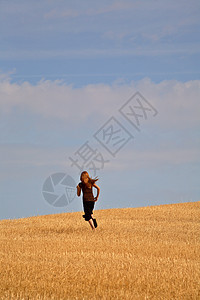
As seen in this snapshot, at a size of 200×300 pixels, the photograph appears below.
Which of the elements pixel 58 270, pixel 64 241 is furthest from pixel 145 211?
pixel 58 270

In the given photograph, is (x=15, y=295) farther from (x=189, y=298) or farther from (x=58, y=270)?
(x=189, y=298)

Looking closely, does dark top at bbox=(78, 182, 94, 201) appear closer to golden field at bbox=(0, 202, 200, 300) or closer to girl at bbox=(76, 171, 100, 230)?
girl at bbox=(76, 171, 100, 230)

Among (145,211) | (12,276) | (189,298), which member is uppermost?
(145,211)

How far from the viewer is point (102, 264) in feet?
30.0

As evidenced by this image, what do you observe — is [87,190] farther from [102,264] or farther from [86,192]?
[102,264]

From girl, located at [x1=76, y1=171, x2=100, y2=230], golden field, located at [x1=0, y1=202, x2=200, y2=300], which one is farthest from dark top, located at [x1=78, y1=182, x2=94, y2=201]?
golden field, located at [x1=0, y1=202, x2=200, y2=300]

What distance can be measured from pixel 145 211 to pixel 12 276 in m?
16.7

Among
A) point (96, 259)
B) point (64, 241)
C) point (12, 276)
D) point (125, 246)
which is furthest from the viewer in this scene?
point (64, 241)

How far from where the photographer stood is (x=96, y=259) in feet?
32.5

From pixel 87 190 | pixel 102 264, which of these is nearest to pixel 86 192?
pixel 87 190

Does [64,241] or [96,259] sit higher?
[64,241]

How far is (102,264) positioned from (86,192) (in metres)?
6.93

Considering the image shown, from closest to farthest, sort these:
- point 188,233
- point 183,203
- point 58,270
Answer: point 58,270, point 188,233, point 183,203

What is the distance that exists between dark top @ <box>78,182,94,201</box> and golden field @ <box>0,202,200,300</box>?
46.6 inches
